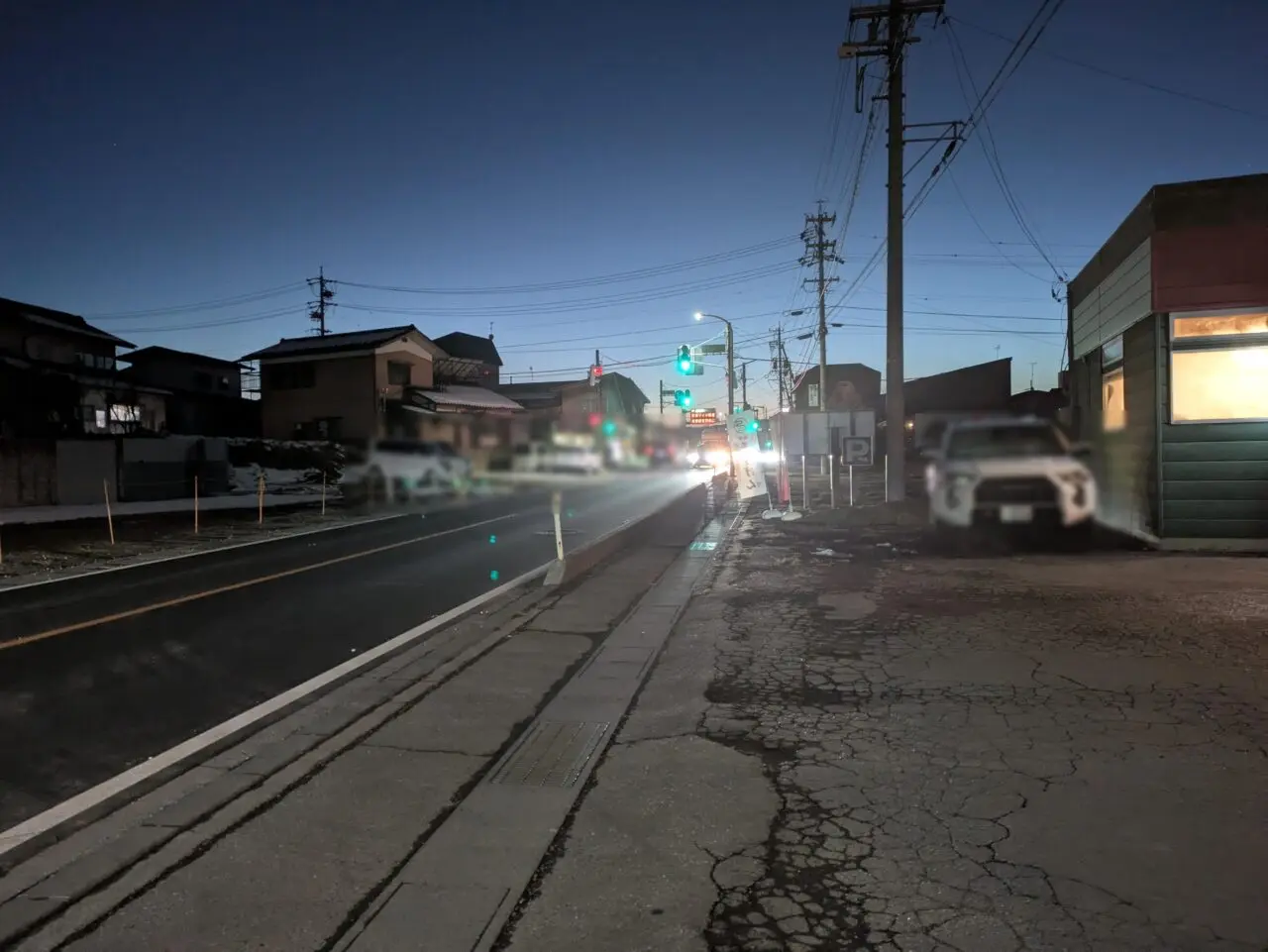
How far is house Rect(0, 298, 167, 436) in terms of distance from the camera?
28.5m

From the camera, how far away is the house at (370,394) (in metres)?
8.52

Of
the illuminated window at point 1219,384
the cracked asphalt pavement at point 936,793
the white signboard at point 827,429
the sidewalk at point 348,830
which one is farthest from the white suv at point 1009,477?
the white signboard at point 827,429

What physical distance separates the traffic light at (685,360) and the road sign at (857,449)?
46.7 ft

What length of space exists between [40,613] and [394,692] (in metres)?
5.78

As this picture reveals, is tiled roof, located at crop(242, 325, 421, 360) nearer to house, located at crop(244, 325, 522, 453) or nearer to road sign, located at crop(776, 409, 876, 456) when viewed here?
house, located at crop(244, 325, 522, 453)

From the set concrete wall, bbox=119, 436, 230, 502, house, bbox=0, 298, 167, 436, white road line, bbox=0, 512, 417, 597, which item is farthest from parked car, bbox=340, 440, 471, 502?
house, bbox=0, 298, 167, 436

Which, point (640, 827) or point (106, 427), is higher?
point (106, 427)

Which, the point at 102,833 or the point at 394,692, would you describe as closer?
the point at 102,833

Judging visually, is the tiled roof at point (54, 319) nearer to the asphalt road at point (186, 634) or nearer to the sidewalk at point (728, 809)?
the asphalt road at point (186, 634)

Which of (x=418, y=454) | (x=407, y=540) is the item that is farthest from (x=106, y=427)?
(x=418, y=454)

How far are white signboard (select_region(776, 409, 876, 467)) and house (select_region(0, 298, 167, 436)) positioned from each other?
24.9 metres

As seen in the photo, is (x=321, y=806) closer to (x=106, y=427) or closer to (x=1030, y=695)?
(x=1030, y=695)

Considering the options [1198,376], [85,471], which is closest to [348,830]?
[1198,376]

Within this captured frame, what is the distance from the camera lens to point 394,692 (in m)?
6.18
